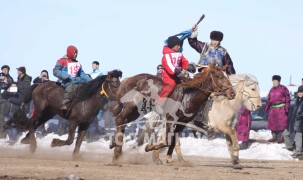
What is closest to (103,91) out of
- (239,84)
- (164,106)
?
(164,106)

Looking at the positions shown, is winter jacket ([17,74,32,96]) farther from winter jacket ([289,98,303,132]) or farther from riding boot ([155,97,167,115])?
Result: riding boot ([155,97,167,115])

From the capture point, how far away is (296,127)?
23234 millimetres

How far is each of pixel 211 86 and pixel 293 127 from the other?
6.50 metres

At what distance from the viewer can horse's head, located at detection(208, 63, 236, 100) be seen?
17562mm

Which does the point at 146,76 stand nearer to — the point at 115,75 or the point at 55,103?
the point at 115,75

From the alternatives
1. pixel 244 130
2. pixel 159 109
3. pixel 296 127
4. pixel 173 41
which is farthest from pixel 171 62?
pixel 244 130

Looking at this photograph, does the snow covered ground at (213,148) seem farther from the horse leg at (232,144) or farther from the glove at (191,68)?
the glove at (191,68)

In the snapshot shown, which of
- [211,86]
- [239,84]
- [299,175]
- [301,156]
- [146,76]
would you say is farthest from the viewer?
[301,156]

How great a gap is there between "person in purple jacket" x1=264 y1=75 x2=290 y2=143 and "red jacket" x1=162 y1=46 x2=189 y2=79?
6715 mm

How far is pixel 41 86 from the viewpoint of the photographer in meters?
21.2

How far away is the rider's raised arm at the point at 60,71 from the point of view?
65.8 feet

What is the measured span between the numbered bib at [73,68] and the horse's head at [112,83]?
2.67 feet

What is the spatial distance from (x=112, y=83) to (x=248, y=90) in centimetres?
331

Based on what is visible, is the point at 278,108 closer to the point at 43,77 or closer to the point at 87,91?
the point at 87,91
